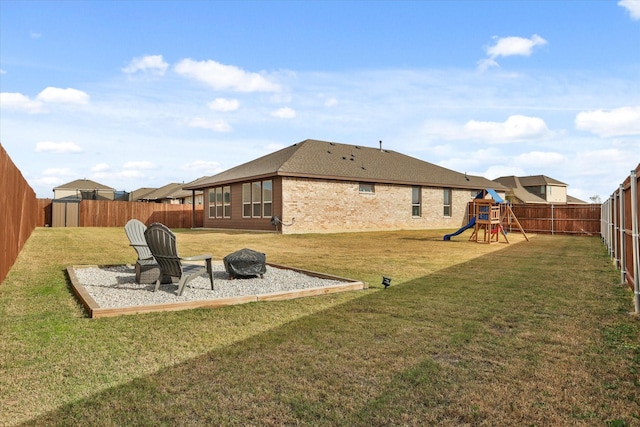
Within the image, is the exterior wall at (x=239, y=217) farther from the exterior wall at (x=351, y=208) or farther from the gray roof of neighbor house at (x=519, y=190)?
the gray roof of neighbor house at (x=519, y=190)

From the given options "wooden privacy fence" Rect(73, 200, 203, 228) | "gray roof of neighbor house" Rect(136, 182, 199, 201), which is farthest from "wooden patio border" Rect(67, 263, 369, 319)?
"gray roof of neighbor house" Rect(136, 182, 199, 201)

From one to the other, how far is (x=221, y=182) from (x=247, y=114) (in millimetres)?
10386

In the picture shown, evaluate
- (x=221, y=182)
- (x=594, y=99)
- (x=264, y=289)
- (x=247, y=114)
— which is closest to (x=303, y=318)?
(x=264, y=289)

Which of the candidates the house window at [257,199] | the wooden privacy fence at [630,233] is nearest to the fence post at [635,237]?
the wooden privacy fence at [630,233]

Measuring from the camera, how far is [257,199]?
26500 mm

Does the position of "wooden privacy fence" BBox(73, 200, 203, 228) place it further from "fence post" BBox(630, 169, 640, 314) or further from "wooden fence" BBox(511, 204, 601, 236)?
"fence post" BBox(630, 169, 640, 314)

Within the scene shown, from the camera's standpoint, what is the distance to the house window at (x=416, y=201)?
98.3 ft

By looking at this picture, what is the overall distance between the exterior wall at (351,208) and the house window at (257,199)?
1.77m

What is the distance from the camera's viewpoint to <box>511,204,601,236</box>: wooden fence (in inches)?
1027

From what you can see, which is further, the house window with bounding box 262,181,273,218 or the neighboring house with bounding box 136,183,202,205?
the neighboring house with bounding box 136,183,202,205

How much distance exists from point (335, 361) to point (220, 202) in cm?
2848

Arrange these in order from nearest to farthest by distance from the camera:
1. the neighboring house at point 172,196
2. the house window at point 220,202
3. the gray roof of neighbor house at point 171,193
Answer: the house window at point 220,202 → the neighboring house at point 172,196 → the gray roof of neighbor house at point 171,193

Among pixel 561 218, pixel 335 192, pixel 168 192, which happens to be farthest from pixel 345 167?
pixel 168 192

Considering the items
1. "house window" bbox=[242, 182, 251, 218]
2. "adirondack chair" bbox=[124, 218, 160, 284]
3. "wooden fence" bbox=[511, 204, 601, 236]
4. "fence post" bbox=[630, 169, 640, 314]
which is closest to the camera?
"fence post" bbox=[630, 169, 640, 314]
